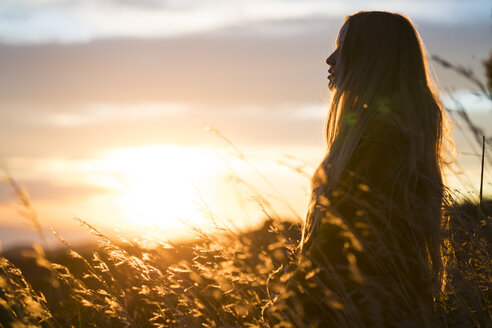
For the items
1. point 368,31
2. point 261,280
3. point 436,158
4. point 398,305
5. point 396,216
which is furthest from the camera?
point 368,31

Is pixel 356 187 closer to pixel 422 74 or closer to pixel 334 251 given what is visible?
pixel 334 251

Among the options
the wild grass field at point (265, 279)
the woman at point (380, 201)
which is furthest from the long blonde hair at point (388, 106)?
the wild grass field at point (265, 279)

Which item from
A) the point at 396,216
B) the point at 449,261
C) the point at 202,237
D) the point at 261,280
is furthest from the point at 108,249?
the point at 449,261

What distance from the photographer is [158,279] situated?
2.29m

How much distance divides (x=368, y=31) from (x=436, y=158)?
698 millimetres

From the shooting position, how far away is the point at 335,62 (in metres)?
2.47

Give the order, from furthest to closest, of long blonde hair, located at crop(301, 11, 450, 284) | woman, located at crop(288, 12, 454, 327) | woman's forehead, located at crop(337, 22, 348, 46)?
woman's forehead, located at crop(337, 22, 348, 46) → long blonde hair, located at crop(301, 11, 450, 284) → woman, located at crop(288, 12, 454, 327)

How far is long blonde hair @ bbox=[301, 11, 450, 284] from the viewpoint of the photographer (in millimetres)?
1914

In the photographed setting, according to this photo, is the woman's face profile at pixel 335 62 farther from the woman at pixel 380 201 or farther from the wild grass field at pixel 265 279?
the wild grass field at pixel 265 279

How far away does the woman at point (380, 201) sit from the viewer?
5.66 feet

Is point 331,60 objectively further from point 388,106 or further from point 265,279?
point 265,279

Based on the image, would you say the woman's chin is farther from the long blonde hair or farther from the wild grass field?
the wild grass field

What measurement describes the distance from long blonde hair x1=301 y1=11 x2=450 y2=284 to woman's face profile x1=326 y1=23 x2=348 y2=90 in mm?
31

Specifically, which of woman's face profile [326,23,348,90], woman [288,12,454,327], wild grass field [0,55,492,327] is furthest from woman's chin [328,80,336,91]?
wild grass field [0,55,492,327]
